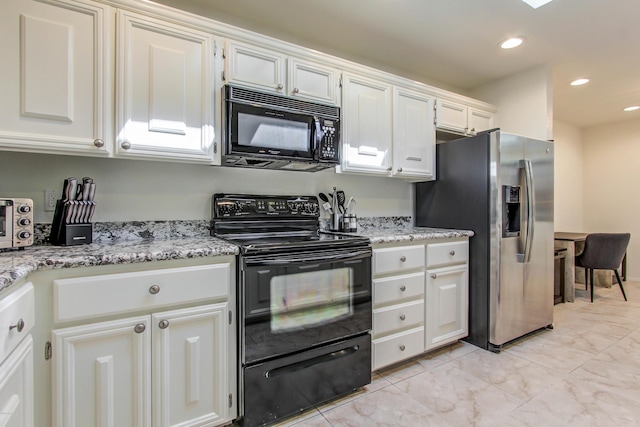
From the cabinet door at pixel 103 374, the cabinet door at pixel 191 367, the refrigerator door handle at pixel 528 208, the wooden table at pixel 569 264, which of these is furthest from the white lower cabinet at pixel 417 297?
the wooden table at pixel 569 264

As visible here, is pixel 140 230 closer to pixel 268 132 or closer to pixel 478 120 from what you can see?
pixel 268 132

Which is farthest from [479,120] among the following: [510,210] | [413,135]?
[510,210]

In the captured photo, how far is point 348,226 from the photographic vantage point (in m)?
2.51

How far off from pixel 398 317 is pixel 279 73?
178cm

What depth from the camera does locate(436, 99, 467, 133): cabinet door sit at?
2.84 meters

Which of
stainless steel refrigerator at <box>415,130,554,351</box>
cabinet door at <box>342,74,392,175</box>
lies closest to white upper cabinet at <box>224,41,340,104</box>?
cabinet door at <box>342,74,392,175</box>

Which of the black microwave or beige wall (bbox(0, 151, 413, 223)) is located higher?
the black microwave

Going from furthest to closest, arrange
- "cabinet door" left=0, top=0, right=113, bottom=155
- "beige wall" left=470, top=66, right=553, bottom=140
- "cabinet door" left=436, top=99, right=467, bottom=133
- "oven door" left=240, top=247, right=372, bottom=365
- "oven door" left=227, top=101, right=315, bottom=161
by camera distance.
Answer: "beige wall" left=470, top=66, right=553, bottom=140 < "cabinet door" left=436, top=99, right=467, bottom=133 < "oven door" left=227, top=101, right=315, bottom=161 < "oven door" left=240, top=247, right=372, bottom=365 < "cabinet door" left=0, top=0, right=113, bottom=155

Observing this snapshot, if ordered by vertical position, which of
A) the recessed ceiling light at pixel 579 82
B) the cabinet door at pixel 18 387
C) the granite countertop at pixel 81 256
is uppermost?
the recessed ceiling light at pixel 579 82

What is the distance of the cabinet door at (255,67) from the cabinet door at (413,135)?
1.00 metres

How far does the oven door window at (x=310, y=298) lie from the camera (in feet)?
5.43

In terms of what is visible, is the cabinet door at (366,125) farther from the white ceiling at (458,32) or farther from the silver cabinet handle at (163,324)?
the silver cabinet handle at (163,324)

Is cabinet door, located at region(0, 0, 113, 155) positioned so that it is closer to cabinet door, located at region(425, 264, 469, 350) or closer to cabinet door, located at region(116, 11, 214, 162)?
cabinet door, located at region(116, 11, 214, 162)

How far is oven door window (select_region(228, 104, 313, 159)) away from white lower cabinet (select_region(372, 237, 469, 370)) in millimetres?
833
